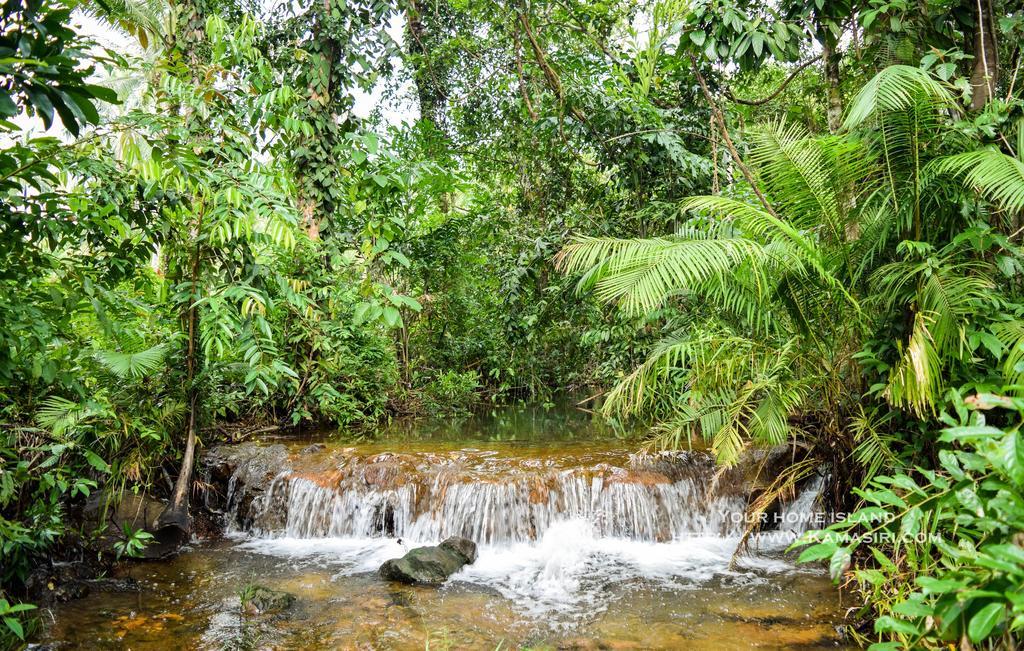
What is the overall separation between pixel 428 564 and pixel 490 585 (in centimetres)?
54

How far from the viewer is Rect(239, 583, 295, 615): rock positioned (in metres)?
4.70

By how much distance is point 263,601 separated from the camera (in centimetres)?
477

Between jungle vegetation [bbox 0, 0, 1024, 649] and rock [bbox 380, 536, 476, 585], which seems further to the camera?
rock [bbox 380, 536, 476, 585]

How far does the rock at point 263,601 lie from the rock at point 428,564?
0.85m

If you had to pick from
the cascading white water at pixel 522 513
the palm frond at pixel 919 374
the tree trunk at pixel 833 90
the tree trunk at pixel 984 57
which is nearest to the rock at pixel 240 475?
the cascading white water at pixel 522 513

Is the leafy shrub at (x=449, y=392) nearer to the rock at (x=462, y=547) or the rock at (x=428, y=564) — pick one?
the rock at (x=462, y=547)

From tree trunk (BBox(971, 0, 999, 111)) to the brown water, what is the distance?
3.60 m

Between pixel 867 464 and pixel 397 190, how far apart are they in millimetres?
3481

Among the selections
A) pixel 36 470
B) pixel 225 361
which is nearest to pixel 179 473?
pixel 225 361

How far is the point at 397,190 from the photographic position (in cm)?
388

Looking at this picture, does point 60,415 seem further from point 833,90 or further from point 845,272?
point 833,90

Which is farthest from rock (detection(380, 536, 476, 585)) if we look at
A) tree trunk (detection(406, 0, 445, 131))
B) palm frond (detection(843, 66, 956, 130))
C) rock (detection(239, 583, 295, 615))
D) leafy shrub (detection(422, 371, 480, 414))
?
tree trunk (detection(406, 0, 445, 131))

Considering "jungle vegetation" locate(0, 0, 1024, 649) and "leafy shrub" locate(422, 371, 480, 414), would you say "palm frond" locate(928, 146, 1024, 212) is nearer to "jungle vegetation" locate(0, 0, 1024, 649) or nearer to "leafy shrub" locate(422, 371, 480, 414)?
"jungle vegetation" locate(0, 0, 1024, 649)

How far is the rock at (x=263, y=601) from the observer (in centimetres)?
470
